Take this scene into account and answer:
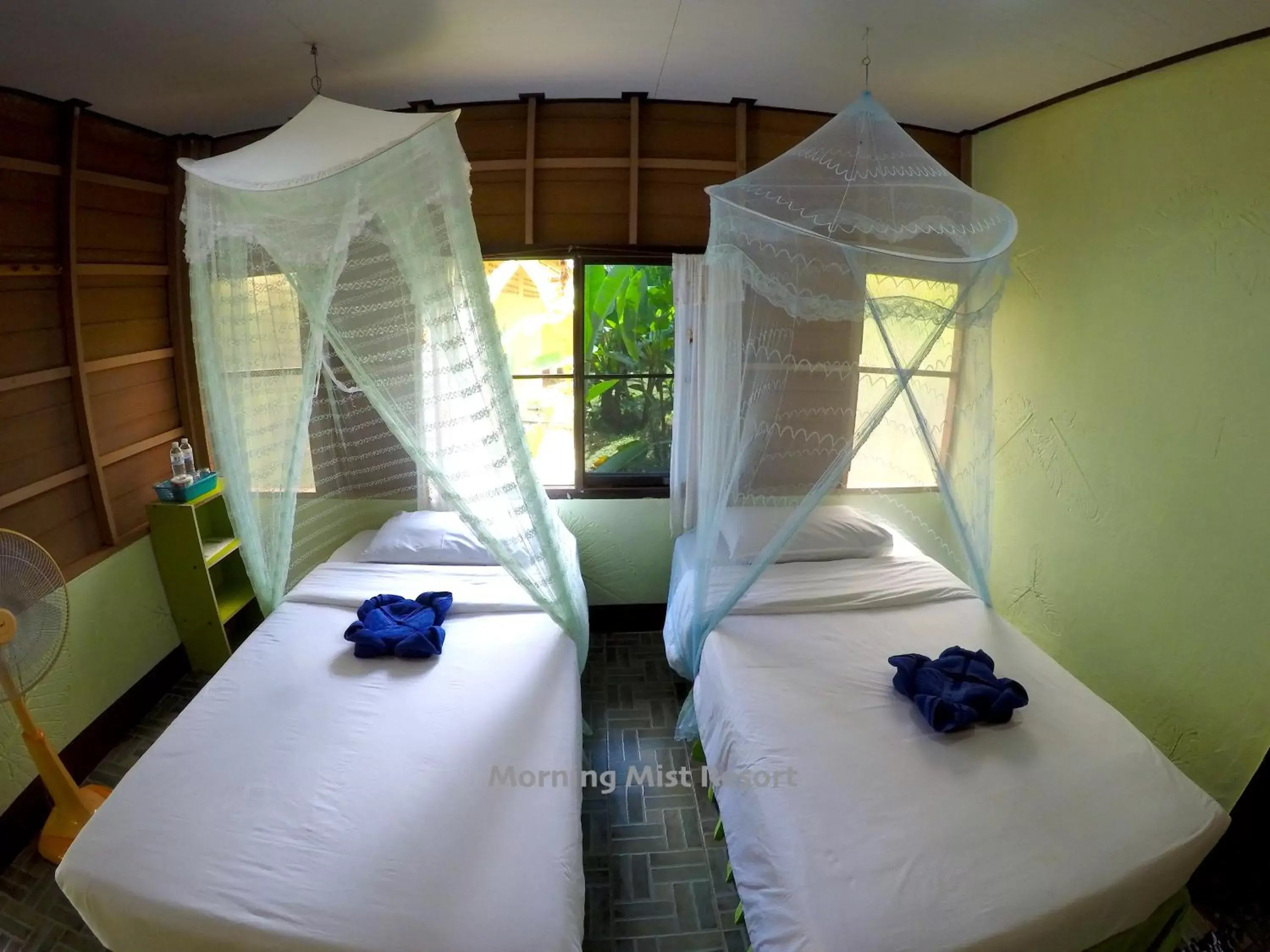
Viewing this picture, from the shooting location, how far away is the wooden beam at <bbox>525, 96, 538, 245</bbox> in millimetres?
2925

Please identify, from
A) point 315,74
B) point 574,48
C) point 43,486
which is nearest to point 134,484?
point 43,486

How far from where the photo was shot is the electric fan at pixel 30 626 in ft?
6.27

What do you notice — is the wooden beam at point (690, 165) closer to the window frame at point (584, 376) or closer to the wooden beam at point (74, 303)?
the window frame at point (584, 376)

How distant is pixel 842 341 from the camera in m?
2.16

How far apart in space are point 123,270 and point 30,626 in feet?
5.02

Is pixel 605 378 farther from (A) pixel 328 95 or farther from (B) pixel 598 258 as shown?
(A) pixel 328 95

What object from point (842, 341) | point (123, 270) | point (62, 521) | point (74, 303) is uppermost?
point (123, 270)

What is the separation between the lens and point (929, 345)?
2.04m

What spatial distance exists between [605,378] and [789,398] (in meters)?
1.23

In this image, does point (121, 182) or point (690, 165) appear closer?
point (121, 182)

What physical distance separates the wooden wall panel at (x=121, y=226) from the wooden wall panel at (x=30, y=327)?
0.21 metres

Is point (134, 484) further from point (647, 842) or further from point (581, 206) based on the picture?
point (647, 842)

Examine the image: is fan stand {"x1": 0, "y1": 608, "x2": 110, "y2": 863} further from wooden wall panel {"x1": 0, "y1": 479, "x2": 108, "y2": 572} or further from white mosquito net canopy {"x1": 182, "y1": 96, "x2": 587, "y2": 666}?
white mosquito net canopy {"x1": 182, "y1": 96, "x2": 587, "y2": 666}

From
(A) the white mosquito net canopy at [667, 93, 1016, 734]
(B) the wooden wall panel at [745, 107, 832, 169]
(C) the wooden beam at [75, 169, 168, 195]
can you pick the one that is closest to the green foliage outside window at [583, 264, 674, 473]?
(B) the wooden wall panel at [745, 107, 832, 169]
